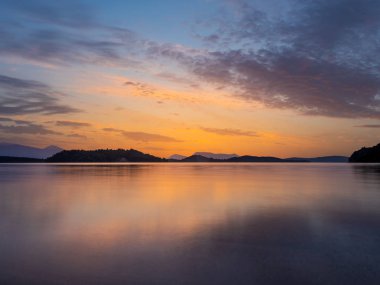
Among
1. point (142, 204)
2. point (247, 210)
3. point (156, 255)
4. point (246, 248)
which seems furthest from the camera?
point (142, 204)

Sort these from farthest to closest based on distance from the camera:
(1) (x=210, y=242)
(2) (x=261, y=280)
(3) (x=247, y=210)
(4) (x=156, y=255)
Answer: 1. (3) (x=247, y=210)
2. (1) (x=210, y=242)
3. (4) (x=156, y=255)
4. (2) (x=261, y=280)

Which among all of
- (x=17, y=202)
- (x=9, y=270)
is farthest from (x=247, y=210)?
(x=17, y=202)

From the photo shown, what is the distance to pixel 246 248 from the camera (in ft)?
35.0

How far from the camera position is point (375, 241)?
11844 millimetres

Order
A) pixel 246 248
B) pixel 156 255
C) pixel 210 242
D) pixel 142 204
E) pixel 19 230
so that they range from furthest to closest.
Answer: pixel 142 204 < pixel 19 230 < pixel 210 242 < pixel 246 248 < pixel 156 255

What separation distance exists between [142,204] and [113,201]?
7.90ft

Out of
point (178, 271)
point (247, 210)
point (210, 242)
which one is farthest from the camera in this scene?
point (247, 210)

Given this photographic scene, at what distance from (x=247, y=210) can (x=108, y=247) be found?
10130 millimetres

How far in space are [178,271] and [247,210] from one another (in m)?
11.2

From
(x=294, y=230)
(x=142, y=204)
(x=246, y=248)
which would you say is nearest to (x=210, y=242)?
(x=246, y=248)

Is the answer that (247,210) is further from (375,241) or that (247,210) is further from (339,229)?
(375,241)

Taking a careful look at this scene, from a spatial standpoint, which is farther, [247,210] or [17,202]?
[17,202]

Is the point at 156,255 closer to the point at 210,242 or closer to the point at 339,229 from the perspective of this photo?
the point at 210,242

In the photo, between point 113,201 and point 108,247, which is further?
point 113,201
